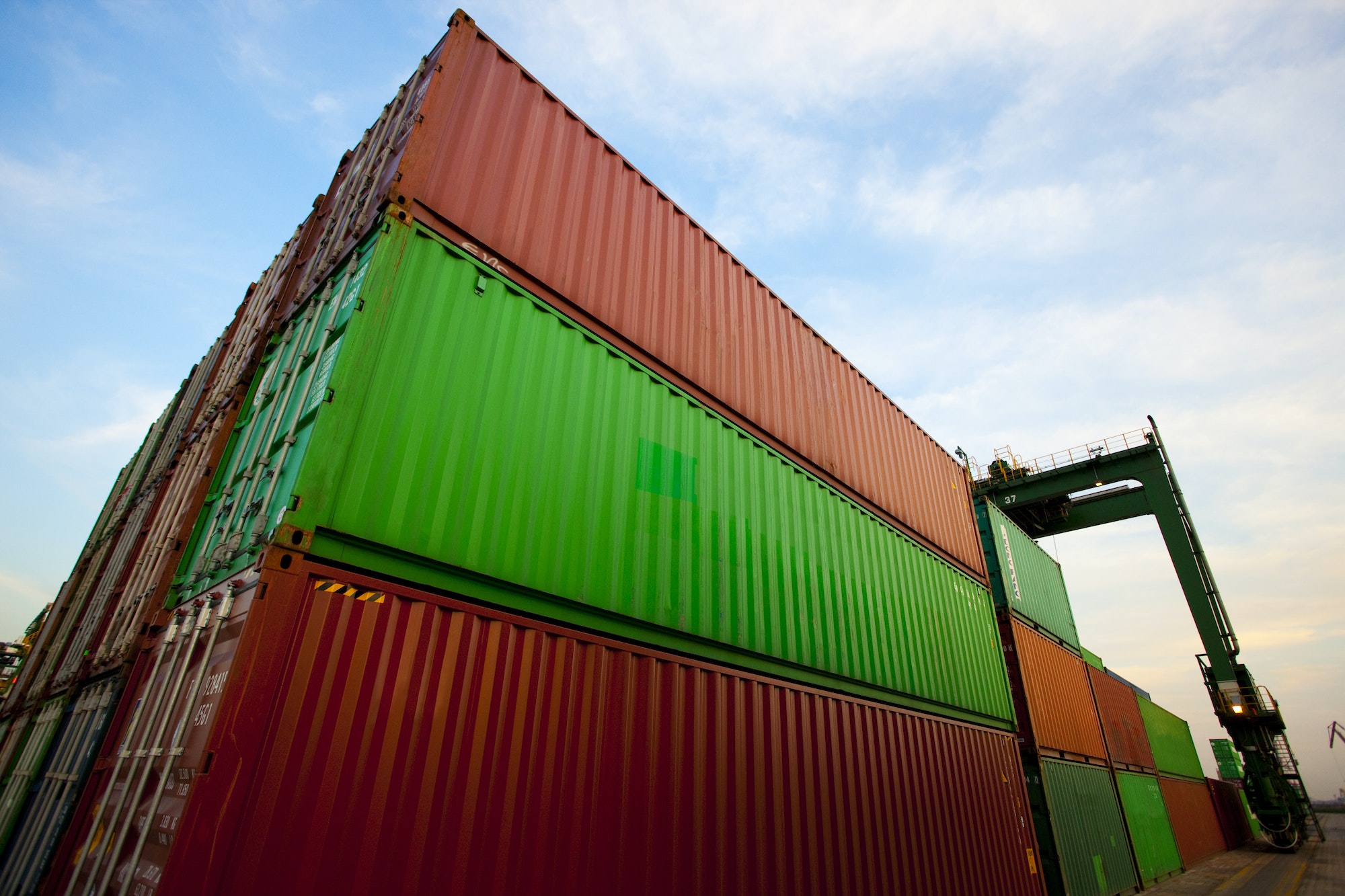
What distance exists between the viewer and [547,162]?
6.02 meters

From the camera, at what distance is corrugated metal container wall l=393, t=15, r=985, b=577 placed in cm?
533

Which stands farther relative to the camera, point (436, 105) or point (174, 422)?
point (174, 422)

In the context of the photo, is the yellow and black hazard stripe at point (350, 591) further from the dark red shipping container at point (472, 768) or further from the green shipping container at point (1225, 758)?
the green shipping container at point (1225, 758)

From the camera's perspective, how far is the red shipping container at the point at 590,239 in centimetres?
524

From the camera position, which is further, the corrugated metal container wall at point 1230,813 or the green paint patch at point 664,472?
the corrugated metal container wall at point 1230,813

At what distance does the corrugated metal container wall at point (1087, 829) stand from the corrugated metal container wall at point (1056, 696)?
1.36ft

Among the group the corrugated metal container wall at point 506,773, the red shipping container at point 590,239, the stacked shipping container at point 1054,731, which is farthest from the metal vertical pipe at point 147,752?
the stacked shipping container at point 1054,731

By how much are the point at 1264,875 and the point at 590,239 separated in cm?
2416

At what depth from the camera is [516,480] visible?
4.59m

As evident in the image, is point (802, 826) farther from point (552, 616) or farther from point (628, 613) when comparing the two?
point (552, 616)

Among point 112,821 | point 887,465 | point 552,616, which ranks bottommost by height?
point 112,821

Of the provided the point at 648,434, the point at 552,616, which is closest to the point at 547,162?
the point at 648,434

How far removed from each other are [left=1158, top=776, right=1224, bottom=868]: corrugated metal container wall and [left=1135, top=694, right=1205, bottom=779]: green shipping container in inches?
14.4

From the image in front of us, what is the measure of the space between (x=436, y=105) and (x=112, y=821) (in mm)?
5323
